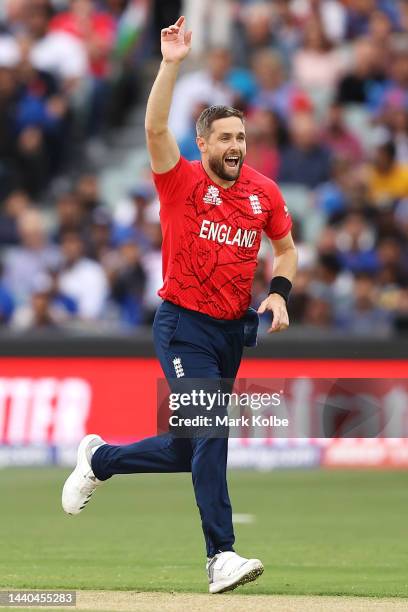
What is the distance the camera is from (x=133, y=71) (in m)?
21.4

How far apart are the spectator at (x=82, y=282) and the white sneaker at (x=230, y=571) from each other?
397 inches

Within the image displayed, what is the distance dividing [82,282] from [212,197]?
1016 cm

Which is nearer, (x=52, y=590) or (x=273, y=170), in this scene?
(x=52, y=590)

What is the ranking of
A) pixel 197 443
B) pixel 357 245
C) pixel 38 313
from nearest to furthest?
pixel 197 443, pixel 38 313, pixel 357 245

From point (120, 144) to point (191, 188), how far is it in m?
13.6

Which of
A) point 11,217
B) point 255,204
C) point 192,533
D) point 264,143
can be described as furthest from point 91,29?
point 255,204

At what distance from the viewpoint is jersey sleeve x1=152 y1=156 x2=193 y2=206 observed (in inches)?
314

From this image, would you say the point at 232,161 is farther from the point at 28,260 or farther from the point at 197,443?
the point at 28,260

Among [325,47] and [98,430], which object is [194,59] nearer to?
[325,47]

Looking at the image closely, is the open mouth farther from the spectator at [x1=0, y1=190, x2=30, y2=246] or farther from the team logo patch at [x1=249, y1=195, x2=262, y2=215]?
the spectator at [x1=0, y1=190, x2=30, y2=246]

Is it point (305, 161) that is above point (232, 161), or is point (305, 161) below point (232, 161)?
above

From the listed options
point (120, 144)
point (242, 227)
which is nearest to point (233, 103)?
point (120, 144)

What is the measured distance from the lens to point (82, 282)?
59.5 feet

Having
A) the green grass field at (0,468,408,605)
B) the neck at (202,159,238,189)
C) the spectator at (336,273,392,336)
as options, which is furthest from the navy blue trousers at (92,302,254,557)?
the spectator at (336,273,392,336)
